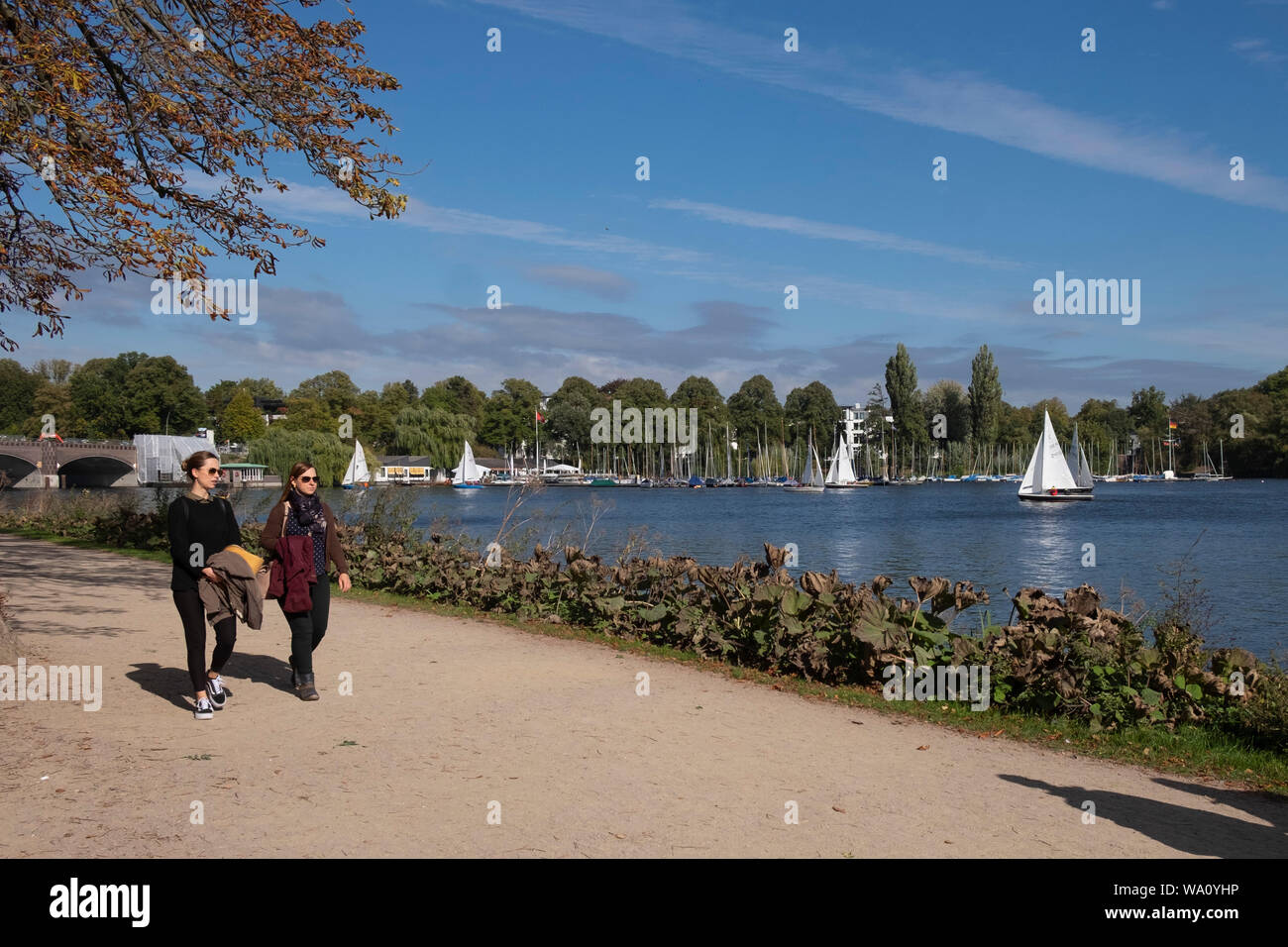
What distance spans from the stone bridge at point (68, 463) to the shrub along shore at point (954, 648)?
80541 mm

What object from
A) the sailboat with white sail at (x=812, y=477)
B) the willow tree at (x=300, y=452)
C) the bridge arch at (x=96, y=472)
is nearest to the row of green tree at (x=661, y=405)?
the bridge arch at (x=96, y=472)

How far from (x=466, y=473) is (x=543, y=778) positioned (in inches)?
3983

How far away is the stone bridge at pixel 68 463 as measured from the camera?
8338cm

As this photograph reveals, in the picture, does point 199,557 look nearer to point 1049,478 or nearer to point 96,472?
point 1049,478

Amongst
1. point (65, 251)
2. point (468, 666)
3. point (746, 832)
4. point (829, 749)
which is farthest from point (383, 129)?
point (746, 832)

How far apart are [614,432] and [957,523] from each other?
85.8 metres

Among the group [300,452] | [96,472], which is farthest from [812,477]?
[96,472]

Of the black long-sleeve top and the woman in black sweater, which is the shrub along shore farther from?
the black long-sleeve top

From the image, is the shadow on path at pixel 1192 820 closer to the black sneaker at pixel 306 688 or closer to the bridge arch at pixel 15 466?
the black sneaker at pixel 306 688

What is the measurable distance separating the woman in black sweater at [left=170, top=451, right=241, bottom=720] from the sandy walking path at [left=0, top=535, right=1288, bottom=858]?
0.33 meters

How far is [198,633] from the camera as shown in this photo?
7.42 meters

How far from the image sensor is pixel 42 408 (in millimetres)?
124625

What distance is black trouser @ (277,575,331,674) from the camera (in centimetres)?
820

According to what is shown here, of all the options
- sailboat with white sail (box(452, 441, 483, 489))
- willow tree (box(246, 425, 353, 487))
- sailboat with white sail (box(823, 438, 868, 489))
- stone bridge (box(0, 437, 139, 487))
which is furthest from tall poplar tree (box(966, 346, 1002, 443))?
stone bridge (box(0, 437, 139, 487))
